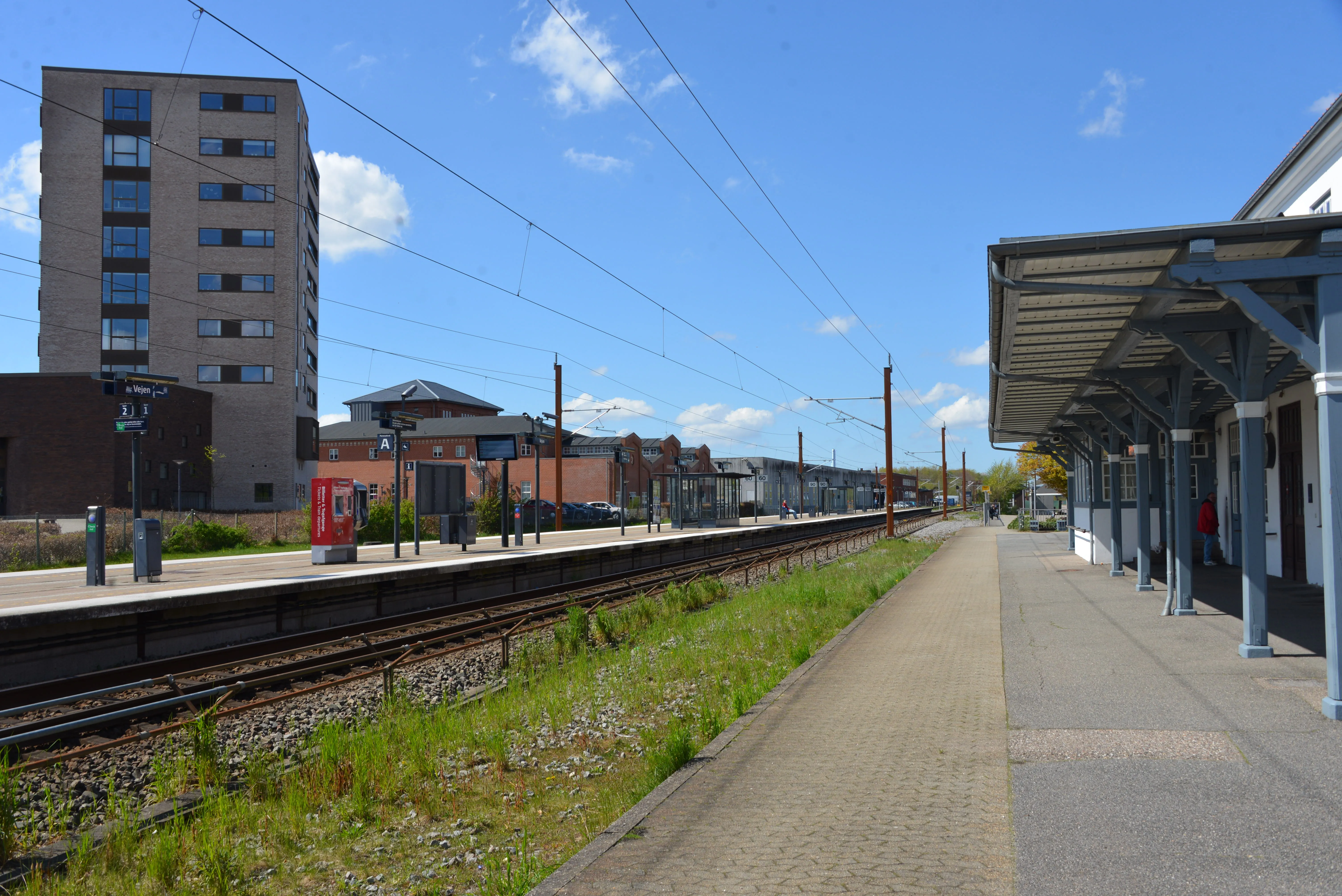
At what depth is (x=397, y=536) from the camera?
74.8 ft

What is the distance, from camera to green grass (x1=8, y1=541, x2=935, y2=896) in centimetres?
508

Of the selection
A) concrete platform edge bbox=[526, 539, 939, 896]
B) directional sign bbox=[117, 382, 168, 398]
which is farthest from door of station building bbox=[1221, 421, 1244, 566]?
directional sign bbox=[117, 382, 168, 398]

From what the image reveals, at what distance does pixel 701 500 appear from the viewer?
46500 mm

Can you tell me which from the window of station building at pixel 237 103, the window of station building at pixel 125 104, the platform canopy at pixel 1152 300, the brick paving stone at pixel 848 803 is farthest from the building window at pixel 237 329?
the brick paving stone at pixel 848 803

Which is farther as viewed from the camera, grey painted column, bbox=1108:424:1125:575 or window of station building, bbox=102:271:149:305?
window of station building, bbox=102:271:149:305

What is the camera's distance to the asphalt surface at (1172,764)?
171 inches

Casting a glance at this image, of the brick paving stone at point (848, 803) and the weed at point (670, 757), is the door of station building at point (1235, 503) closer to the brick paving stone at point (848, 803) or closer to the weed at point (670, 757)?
the brick paving stone at point (848, 803)

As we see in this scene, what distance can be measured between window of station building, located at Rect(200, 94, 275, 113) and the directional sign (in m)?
41.8

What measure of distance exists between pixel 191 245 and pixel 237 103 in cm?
822

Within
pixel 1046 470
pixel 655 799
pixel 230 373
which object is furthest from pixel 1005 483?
pixel 655 799

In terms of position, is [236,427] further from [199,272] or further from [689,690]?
[689,690]

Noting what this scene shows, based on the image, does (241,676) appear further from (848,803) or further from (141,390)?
(141,390)

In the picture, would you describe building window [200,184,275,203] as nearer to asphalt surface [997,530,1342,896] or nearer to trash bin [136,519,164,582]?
trash bin [136,519,164,582]

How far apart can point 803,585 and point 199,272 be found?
154 ft
